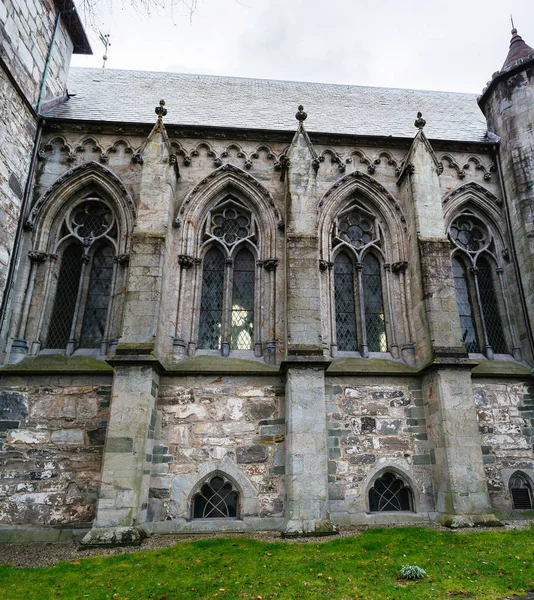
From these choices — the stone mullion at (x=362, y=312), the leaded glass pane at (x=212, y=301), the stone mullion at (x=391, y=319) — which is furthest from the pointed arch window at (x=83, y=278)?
the stone mullion at (x=391, y=319)

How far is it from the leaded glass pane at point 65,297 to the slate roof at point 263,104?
3.29m

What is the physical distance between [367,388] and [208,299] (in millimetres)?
3718

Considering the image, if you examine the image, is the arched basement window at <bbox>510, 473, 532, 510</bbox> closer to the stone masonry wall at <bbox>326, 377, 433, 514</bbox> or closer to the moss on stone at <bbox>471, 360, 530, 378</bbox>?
the stone masonry wall at <bbox>326, 377, 433, 514</bbox>

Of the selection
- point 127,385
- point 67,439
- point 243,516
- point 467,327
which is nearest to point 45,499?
point 67,439

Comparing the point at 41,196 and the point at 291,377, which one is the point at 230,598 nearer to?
the point at 291,377

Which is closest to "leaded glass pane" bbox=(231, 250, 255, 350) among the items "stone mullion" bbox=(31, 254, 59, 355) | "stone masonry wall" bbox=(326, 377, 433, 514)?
"stone masonry wall" bbox=(326, 377, 433, 514)

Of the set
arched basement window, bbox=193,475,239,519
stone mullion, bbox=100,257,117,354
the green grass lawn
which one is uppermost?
stone mullion, bbox=100,257,117,354

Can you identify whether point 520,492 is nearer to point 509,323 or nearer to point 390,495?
point 390,495

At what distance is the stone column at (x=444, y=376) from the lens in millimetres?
7223

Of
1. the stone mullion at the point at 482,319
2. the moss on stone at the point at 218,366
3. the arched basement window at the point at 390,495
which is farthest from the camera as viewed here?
the stone mullion at the point at 482,319

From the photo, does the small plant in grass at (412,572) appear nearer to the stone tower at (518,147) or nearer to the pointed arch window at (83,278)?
the stone tower at (518,147)

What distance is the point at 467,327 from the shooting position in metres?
9.62

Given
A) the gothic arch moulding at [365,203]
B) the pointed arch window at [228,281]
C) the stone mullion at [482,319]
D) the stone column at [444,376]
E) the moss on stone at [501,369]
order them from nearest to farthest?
1. the stone column at [444,376]
2. the moss on stone at [501,369]
3. the pointed arch window at [228,281]
4. the stone mullion at [482,319]
5. the gothic arch moulding at [365,203]

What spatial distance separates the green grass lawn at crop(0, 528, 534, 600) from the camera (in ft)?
15.0
